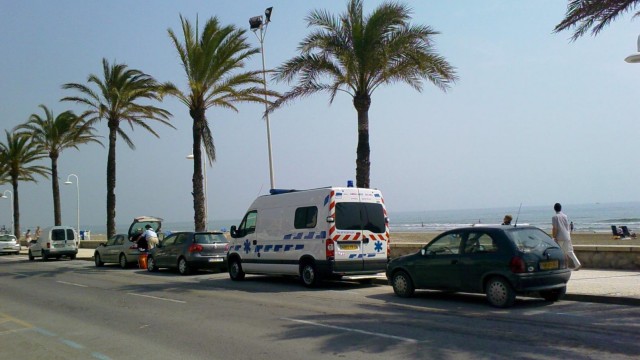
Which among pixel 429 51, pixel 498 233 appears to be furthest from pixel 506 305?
pixel 429 51

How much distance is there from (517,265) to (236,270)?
9698 mm

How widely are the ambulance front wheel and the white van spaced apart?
1775cm

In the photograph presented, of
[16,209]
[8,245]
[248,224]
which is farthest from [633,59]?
[16,209]

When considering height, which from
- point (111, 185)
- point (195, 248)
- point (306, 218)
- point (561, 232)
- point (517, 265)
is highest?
point (111, 185)

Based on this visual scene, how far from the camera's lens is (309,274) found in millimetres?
15555

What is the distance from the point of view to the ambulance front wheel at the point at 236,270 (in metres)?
18.2

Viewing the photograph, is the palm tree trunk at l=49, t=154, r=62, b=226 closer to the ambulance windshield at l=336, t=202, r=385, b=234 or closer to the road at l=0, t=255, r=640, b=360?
the road at l=0, t=255, r=640, b=360

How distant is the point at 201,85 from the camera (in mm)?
26125

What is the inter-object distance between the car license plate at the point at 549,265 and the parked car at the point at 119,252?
1828cm

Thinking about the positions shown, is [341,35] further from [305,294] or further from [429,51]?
[305,294]

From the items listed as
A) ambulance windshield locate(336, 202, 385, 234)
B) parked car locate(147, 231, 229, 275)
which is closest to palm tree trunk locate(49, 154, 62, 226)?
parked car locate(147, 231, 229, 275)

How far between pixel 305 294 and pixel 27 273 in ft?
48.0

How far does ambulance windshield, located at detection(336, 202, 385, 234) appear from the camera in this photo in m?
15.1

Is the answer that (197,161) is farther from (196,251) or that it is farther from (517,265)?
(517,265)
